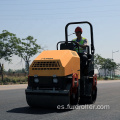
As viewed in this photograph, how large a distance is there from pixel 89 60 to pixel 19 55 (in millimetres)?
27597

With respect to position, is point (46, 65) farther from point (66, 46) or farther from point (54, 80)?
point (66, 46)

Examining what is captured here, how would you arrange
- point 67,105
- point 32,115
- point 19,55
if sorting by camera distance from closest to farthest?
1. point 32,115
2. point 67,105
3. point 19,55

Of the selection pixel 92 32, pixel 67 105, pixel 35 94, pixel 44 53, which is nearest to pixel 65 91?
pixel 67 105

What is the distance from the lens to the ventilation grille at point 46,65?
720cm

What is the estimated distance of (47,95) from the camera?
285 inches

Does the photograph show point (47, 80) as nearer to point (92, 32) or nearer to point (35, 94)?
point (35, 94)

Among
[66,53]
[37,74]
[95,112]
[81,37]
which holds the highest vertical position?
[81,37]

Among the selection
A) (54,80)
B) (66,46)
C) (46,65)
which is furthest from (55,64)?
(66,46)

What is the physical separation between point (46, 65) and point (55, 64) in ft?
0.86

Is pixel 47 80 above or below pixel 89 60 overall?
below

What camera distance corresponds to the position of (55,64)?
721 cm

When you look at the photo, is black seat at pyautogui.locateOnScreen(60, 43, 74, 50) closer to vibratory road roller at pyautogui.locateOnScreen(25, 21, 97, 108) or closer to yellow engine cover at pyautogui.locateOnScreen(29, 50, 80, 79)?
vibratory road roller at pyautogui.locateOnScreen(25, 21, 97, 108)

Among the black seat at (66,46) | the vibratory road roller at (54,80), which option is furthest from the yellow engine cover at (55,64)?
the black seat at (66,46)

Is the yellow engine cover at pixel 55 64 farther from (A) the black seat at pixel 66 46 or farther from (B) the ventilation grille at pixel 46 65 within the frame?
(A) the black seat at pixel 66 46
